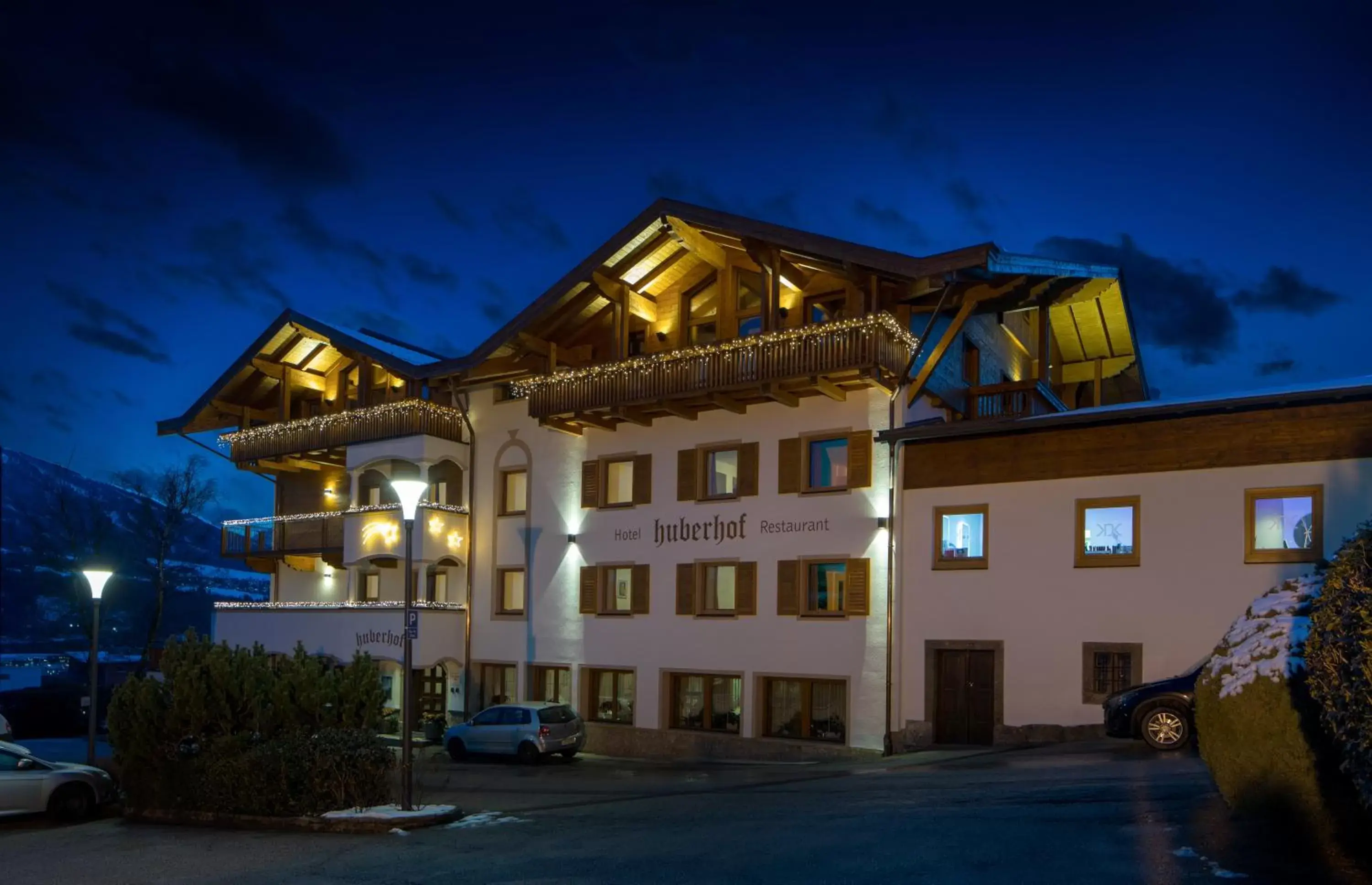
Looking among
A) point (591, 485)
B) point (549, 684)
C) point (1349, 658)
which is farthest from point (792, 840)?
point (549, 684)

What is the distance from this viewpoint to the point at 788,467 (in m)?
27.7

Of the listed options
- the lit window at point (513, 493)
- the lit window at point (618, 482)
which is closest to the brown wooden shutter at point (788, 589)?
the lit window at point (618, 482)

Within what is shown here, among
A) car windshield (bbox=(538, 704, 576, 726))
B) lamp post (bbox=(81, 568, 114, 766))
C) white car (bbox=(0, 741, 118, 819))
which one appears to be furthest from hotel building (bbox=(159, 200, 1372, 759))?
white car (bbox=(0, 741, 118, 819))

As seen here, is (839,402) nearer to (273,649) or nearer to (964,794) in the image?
(964,794)

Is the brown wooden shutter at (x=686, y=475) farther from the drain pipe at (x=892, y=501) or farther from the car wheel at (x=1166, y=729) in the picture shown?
the car wheel at (x=1166, y=729)

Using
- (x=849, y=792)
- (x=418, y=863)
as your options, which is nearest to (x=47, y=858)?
(x=418, y=863)

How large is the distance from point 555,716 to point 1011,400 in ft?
40.7

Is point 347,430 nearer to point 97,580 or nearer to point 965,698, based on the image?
point 97,580

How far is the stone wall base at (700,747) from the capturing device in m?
26.1

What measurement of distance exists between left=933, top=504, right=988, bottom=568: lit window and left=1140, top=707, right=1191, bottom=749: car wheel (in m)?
5.81

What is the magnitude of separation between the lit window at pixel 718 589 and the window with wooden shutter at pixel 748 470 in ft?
5.73

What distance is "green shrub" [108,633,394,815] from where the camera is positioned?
17109mm

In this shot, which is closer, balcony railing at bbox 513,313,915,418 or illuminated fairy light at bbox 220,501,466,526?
balcony railing at bbox 513,313,915,418

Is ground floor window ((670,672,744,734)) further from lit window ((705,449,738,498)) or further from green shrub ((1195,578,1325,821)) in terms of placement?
green shrub ((1195,578,1325,821))
